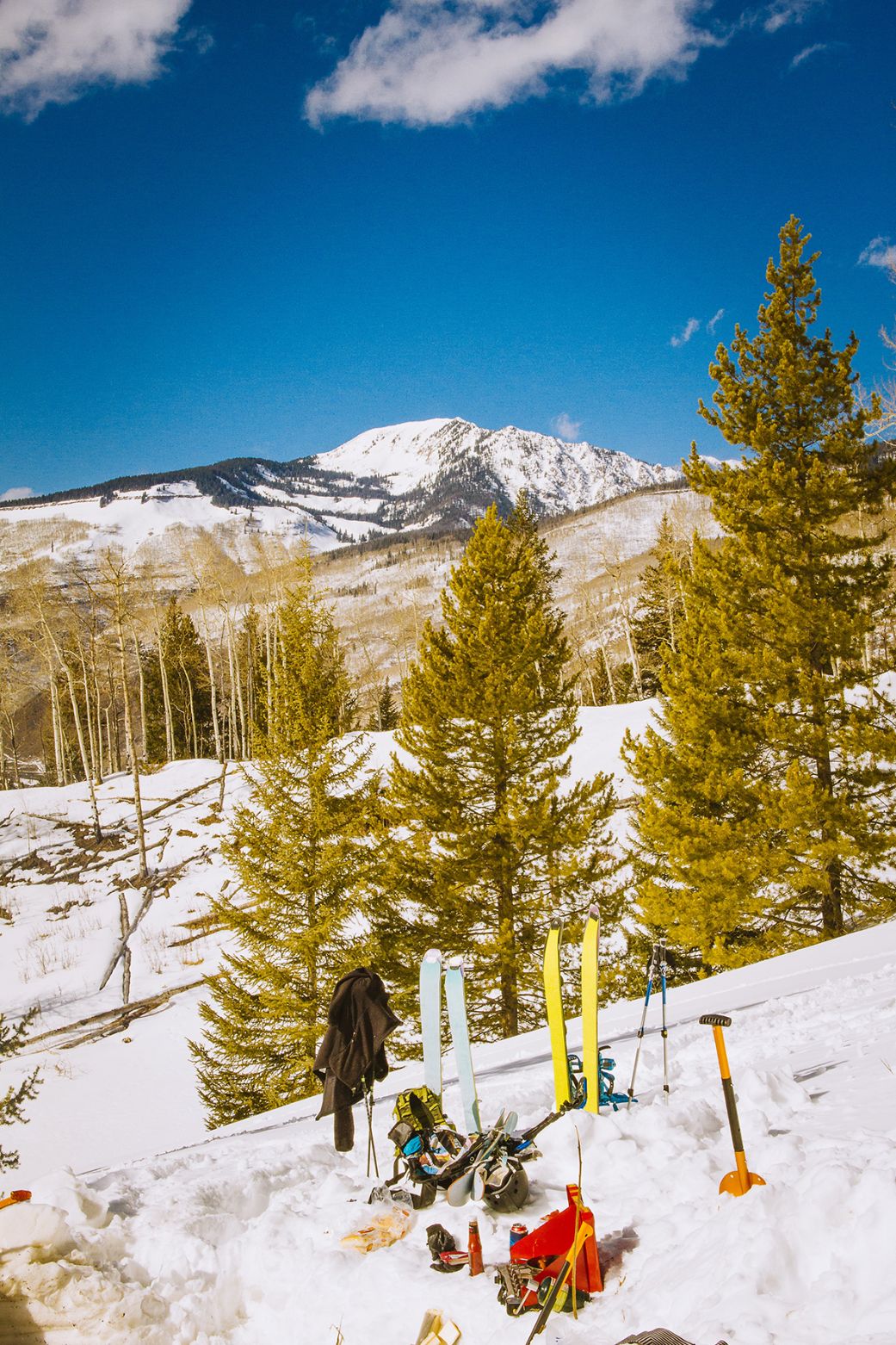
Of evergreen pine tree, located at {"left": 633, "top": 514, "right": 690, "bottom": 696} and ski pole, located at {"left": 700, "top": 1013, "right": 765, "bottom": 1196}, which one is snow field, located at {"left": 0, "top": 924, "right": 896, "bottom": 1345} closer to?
ski pole, located at {"left": 700, "top": 1013, "right": 765, "bottom": 1196}

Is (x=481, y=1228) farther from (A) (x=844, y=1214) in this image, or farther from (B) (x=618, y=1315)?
(A) (x=844, y=1214)

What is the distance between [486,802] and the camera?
544 inches

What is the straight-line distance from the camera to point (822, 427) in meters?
13.0

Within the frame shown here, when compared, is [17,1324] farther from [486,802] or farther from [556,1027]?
[486,802]

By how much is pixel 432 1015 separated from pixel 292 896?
8425mm

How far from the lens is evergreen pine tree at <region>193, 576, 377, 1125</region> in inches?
508

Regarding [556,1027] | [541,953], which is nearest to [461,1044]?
[556,1027]

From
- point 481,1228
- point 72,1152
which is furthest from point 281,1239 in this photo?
point 72,1152

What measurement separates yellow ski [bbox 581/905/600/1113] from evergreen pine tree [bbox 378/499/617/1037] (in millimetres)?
6041

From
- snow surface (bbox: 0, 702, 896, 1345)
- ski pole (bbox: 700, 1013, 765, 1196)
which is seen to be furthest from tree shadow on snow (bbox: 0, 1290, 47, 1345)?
ski pole (bbox: 700, 1013, 765, 1196)

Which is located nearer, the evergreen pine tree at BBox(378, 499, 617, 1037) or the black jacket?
the black jacket

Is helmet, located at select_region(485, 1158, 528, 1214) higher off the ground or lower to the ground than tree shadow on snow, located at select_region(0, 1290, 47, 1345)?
lower

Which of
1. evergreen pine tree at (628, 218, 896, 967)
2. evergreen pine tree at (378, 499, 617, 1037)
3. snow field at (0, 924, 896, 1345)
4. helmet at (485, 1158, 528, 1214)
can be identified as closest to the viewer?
snow field at (0, 924, 896, 1345)

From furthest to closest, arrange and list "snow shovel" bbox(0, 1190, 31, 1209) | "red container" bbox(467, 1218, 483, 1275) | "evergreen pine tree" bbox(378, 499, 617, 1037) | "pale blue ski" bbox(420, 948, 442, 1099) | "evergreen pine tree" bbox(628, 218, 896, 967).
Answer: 1. "evergreen pine tree" bbox(378, 499, 617, 1037)
2. "evergreen pine tree" bbox(628, 218, 896, 967)
3. "pale blue ski" bbox(420, 948, 442, 1099)
4. "snow shovel" bbox(0, 1190, 31, 1209)
5. "red container" bbox(467, 1218, 483, 1275)
